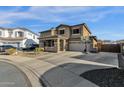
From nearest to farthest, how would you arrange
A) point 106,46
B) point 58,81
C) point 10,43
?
point 58,81, point 106,46, point 10,43

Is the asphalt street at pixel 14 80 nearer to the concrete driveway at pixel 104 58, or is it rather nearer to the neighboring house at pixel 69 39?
the concrete driveway at pixel 104 58

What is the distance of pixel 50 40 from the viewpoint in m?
38.2

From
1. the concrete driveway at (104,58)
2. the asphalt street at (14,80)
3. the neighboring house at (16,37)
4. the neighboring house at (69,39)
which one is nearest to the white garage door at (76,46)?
the neighboring house at (69,39)

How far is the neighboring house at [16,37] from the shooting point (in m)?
48.7

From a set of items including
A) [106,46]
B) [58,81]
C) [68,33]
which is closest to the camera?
[58,81]

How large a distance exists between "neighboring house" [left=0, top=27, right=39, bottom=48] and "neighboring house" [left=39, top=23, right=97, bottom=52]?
397 inches

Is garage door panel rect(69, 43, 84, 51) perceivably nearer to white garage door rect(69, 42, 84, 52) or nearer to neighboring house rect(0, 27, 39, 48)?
white garage door rect(69, 42, 84, 52)

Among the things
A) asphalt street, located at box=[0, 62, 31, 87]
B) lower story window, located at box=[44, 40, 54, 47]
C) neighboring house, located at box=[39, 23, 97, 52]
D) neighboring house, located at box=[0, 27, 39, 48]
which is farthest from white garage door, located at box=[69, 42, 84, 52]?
asphalt street, located at box=[0, 62, 31, 87]

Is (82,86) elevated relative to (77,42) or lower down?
lower down

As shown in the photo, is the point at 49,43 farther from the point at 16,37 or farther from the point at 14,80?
the point at 14,80
